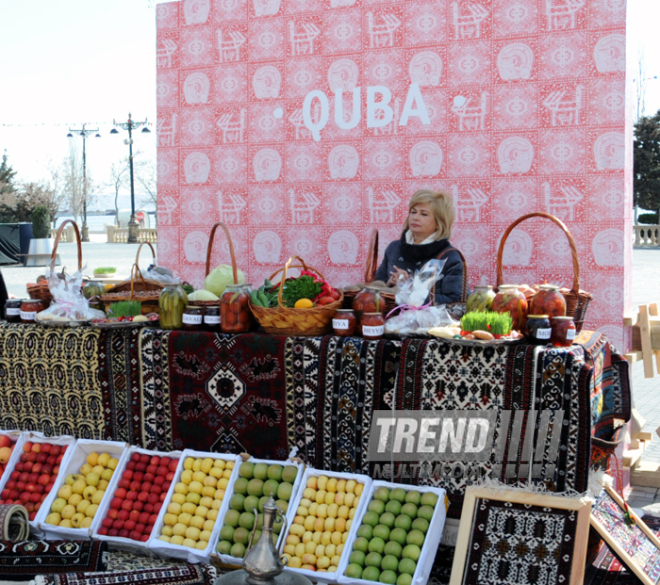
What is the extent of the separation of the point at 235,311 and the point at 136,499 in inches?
37.1

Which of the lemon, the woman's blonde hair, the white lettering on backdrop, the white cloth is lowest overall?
the lemon

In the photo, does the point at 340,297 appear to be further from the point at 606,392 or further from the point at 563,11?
the point at 563,11

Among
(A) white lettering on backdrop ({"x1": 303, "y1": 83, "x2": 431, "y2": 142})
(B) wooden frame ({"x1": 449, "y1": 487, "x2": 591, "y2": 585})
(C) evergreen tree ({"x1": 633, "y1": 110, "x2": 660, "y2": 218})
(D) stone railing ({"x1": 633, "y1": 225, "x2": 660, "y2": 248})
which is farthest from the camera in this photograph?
(C) evergreen tree ({"x1": 633, "y1": 110, "x2": 660, "y2": 218})

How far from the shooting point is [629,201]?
4211 millimetres

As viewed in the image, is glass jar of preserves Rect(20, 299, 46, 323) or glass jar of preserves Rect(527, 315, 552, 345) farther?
glass jar of preserves Rect(20, 299, 46, 323)

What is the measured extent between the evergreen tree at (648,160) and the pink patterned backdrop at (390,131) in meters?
23.1

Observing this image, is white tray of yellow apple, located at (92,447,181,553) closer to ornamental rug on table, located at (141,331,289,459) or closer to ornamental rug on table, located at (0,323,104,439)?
ornamental rug on table, located at (141,331,289,459)

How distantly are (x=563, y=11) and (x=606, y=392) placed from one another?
2.26 meters

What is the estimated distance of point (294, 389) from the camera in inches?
117

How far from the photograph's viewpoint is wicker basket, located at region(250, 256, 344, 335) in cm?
296

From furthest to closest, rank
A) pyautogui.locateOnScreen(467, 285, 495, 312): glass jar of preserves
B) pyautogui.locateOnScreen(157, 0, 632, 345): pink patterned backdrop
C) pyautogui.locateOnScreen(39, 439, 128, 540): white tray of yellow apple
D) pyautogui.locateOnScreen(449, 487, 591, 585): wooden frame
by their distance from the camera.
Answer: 1. pyautogui.locateOnScreen(157, 0, 632, 345): pink patterned backdrop
2. pyautogui.locateOnScreen(39, 439, 128, 540): white tray of yellow apple
3. pyautogui.locateOnScreen(467, 285, 495, 312): glass jar of preserves
4. pyautogui.locateOnScreen(449, 487, 591, 585): wooden frame

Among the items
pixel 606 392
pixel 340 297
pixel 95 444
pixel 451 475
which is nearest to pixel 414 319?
pixel 340 297

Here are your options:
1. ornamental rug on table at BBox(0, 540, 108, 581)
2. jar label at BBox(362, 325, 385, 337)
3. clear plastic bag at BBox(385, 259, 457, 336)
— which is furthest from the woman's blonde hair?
ornamental rug on table at BBox(0, 540, 108, 581)

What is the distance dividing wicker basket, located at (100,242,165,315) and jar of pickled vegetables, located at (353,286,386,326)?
109 centimetres
